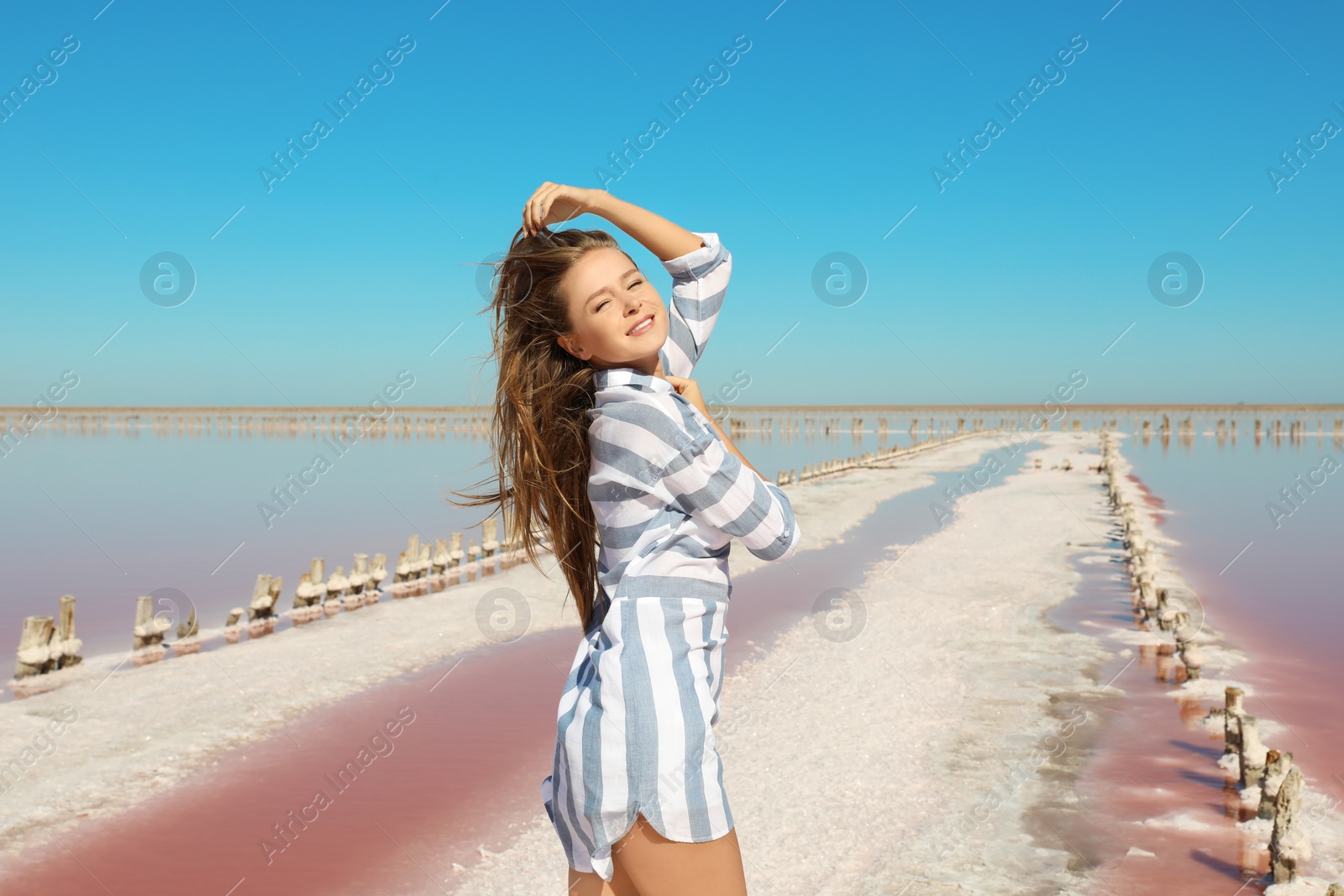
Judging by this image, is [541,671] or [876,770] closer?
[876,770]

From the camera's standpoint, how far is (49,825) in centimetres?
548

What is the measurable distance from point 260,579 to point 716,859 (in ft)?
32.8

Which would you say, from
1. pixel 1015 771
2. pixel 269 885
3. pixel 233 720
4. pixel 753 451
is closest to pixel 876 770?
pixel 1015 771

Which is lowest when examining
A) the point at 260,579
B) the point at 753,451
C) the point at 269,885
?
the point at 269,885

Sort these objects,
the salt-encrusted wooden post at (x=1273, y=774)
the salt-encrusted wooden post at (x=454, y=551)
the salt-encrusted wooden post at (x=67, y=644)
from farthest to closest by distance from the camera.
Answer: the salt-encrusted wooden post at (x=454, y=551) < the salt-encrusted wooden post at (x=67, y=644) < the salt-encrusted wooden post at (x=1273, y=774)

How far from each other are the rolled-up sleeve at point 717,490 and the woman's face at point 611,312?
0.82ft

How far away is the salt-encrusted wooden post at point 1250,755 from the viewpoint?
5770mm

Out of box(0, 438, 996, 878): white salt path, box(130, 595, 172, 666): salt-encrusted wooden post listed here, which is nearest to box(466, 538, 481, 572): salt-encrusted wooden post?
box(0, 438, 996, 878): white salt path

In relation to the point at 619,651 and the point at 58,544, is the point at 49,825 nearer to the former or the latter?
the point at 619,651

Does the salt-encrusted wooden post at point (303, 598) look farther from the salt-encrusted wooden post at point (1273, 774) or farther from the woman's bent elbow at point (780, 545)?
the woman's bent elbow at point (780, 545)

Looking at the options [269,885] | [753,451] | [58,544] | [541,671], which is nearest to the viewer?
[269,885]

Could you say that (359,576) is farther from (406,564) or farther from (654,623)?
(654,623)

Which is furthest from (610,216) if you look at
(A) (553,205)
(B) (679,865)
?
(B) (679,865)

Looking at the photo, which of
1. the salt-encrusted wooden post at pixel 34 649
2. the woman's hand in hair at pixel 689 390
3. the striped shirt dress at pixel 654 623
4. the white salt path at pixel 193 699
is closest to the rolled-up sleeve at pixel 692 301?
the woman's hand in hair at pixel 689 390
